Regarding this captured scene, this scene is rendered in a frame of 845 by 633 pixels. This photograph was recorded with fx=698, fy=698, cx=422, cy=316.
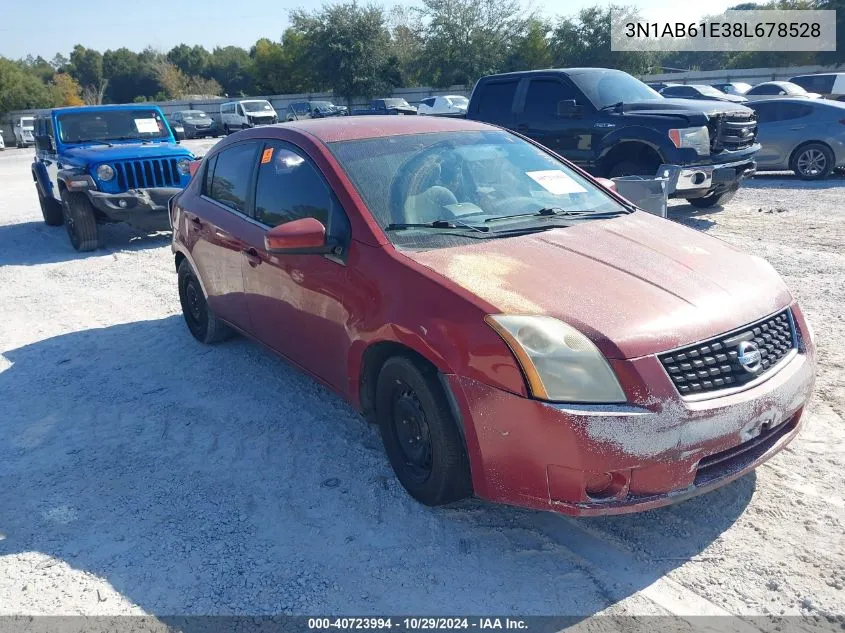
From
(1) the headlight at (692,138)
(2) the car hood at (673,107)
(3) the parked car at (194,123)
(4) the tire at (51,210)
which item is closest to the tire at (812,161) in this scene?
(2) the car hood at (673,107)

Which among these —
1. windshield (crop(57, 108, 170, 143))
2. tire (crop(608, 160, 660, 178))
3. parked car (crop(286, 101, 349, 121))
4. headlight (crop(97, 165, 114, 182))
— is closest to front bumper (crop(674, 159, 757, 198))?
tire (crop(608, 160, 660, 178))

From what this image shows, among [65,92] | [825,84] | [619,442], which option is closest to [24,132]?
[65,92]

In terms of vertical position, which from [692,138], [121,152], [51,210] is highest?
[121,152]

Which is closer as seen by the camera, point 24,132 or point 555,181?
point 555,181

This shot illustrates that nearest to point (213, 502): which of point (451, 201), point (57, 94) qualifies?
point (451, 201)

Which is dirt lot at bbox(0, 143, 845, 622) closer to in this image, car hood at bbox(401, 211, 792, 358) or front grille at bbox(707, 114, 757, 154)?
car hood at bbox(401, 211, 792, 358)

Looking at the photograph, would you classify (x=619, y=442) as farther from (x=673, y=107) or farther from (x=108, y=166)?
(x=108, y=166)

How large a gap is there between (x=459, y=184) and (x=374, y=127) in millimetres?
692

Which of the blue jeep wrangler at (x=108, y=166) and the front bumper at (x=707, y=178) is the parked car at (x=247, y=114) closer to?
the blue jeep wrangler at (x=108, y=166)

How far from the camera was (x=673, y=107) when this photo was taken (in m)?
8.97

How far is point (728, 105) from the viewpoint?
376 inches

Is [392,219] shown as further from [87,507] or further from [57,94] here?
[57,94]

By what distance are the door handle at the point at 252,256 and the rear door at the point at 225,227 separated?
39 mm

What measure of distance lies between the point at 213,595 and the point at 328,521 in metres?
0.62
